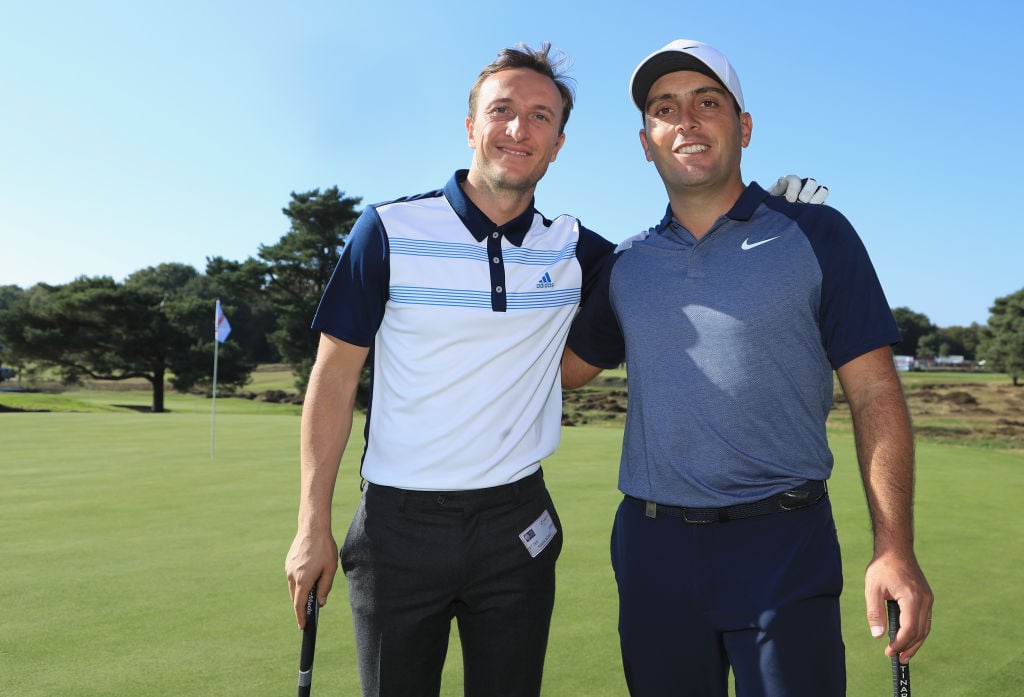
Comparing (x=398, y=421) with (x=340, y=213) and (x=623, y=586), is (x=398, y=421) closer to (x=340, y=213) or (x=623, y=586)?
(x=623, y=586)

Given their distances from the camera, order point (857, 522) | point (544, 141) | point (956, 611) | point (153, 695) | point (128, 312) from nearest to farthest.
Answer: point (544, 141)
point (153, 695)
point (956, 611)
point (857, 522)
point (128, 312)

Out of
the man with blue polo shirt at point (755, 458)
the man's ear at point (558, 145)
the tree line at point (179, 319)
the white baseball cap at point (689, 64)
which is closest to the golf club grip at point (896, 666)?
the man with blue polo shirt at point (755, 458)

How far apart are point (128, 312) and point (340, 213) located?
35.4ft

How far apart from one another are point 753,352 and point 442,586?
1.05m

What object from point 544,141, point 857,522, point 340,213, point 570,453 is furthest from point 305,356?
point 544,141

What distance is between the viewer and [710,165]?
2.29 metres

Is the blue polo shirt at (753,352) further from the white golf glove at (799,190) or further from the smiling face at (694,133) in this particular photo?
the smiling face at (694,133)

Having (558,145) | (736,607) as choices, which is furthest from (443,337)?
(736,607)

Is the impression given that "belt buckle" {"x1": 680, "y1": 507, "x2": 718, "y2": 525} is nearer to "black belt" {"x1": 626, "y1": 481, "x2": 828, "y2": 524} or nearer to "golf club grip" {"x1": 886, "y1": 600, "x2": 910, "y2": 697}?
"black belt" {"x1": 626, "y1": 481, "x2": 828, "y2": 524}

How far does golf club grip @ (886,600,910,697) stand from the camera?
1864 mm

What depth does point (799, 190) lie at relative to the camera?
2279mm

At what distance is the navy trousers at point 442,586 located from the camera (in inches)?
87.0

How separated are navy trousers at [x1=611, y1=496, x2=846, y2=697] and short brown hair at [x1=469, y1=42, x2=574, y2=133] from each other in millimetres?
1368

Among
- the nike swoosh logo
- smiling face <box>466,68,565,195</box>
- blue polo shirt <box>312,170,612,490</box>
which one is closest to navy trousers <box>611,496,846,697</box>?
blue polo shirt <box>312,170,612,490</box>
